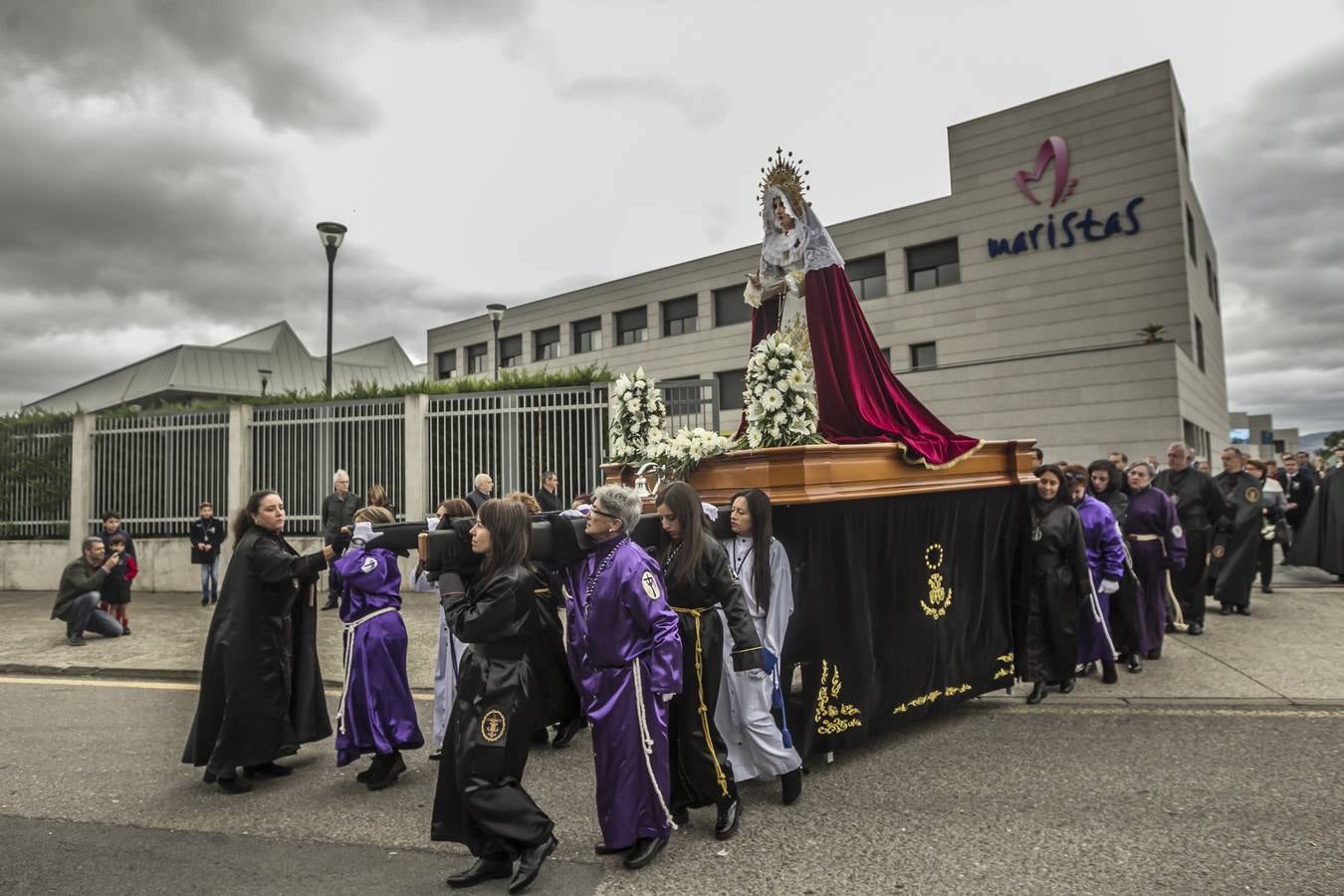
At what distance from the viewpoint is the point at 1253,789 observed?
13.8 feet

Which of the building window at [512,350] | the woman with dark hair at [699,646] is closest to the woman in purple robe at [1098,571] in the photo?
the woman with dark hair at [699,646]

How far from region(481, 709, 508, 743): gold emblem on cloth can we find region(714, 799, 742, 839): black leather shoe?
1.19m

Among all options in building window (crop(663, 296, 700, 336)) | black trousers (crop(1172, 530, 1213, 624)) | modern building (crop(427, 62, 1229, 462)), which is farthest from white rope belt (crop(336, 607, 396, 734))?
building window (crop(663, 296, 700, 336))

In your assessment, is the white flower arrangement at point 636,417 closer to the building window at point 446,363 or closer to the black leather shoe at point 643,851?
the black leather shoe at point 643,851

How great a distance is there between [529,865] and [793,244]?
15.6 feet

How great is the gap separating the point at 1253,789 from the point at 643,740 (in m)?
3.25

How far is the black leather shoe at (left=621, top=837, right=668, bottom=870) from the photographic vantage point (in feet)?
11.6

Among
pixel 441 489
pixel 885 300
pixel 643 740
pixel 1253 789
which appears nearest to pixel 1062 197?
pixel 885 300

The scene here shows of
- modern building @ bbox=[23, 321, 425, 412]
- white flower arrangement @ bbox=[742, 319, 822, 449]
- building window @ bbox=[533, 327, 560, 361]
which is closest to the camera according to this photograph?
white flower arrangement @ bbox=[742, 319, 822, 449]

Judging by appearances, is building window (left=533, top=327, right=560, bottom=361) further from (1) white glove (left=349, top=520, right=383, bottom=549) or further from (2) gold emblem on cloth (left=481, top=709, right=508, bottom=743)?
(2) gold emblem on cloth (left=481, top=709, right=508, bottom=743)

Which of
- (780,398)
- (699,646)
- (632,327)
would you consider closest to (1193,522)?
(780,398)

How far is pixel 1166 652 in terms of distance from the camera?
7.69 meters

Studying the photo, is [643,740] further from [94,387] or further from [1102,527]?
[94,387]

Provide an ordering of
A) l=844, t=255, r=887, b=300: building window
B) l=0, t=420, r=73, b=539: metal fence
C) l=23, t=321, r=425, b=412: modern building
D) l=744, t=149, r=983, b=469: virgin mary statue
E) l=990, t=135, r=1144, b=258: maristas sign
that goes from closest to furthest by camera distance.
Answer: l=744, t=149, r=983, b=469: virgin mary statue → l=0, t=420, r=73, b=539: metal fence → l=990, t=135, r=1144, b=258: maristas sign → l=844, t=255, r=887, b=300: building window → l=23, t=321, r=425, b=412: modern building
